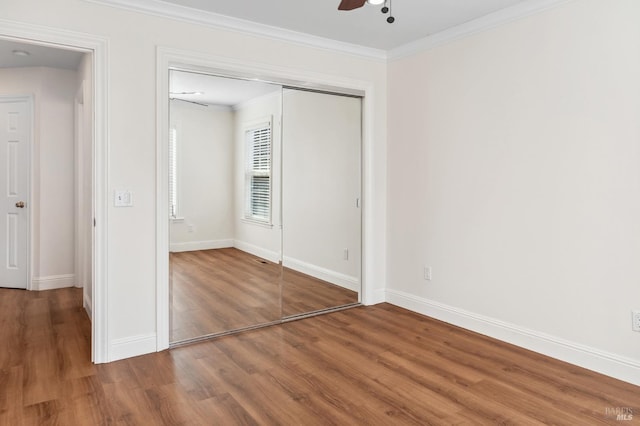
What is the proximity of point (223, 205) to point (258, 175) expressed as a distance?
18.8 inches

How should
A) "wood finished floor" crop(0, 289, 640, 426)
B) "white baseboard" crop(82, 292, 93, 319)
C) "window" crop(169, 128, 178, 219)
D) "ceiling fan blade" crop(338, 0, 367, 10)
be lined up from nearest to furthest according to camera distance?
"ceiling fan blade" crop(338, 0, 367, 10) → "wood finished floor" crop(0, 289, 640, 426) → "window" crop(169, 128, 178, 219) → "white baseboard" crop(82, 292, 93, 319)

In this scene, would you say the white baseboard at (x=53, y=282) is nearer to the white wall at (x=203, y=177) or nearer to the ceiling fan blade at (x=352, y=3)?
the white wall at (x=203, y=177)

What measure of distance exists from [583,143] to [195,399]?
115 inches

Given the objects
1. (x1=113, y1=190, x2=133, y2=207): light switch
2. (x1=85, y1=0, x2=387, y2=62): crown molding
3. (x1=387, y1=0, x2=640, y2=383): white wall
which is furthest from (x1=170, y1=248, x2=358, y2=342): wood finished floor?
(x1=85, y1=0, x2=387, y2=62): crown molding

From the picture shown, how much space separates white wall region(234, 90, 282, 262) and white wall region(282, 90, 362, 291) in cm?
15

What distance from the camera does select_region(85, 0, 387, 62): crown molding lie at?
2.96 m

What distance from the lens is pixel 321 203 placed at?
4281 mm

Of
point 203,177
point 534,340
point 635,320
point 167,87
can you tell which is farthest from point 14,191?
point 635,320

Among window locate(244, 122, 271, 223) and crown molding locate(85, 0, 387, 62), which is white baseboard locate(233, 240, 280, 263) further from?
crown molding locate(85, 0, 387, 62)

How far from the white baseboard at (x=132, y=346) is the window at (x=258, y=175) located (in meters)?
1.70

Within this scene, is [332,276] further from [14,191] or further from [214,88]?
[14,191]

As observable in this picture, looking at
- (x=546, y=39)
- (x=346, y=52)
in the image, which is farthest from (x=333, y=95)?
(x=546, y=39)

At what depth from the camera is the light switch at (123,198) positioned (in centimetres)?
293

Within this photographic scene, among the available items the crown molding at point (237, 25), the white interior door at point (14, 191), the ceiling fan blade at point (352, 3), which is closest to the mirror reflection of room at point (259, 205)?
the crown molding at point (237, 25)
